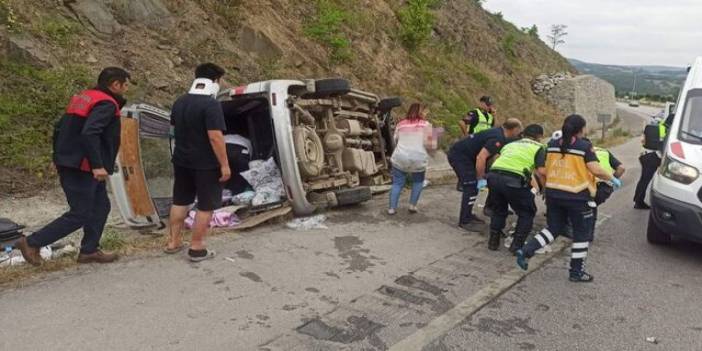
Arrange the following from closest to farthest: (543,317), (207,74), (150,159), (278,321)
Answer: (278,321)
(543,317)
(207,74)
(150,159)

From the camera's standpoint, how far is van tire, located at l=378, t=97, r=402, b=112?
29.1 ft

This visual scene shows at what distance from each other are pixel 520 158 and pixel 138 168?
393 centimetres

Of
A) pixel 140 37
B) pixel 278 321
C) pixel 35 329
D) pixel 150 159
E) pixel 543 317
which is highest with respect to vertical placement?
pixel 140 37

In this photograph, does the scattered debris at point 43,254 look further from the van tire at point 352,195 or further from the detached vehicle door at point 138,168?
the van tire at point 352,195

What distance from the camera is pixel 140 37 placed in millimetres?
10219

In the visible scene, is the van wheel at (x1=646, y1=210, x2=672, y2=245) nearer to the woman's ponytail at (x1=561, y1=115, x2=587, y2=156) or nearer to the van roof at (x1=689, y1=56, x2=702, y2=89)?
the van roof at (x1=689, y1=56, x2=702, y2=89)

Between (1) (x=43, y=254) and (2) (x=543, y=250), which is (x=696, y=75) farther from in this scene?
(1) (x=43, y=254)

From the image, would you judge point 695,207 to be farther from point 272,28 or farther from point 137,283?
point 272,28

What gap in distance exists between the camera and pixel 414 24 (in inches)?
711

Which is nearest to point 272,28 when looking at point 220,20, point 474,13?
point 220,20

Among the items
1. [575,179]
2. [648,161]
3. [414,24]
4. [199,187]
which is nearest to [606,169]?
[575,179]

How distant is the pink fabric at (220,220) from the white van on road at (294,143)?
293 mm

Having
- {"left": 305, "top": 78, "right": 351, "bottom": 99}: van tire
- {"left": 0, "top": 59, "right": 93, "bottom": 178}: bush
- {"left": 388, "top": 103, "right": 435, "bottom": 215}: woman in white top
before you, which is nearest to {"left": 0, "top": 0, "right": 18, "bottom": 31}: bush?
{"left": 0, "top": 59, "right": 93, "bottom": 178}: bush

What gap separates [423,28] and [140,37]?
10.3 metres
